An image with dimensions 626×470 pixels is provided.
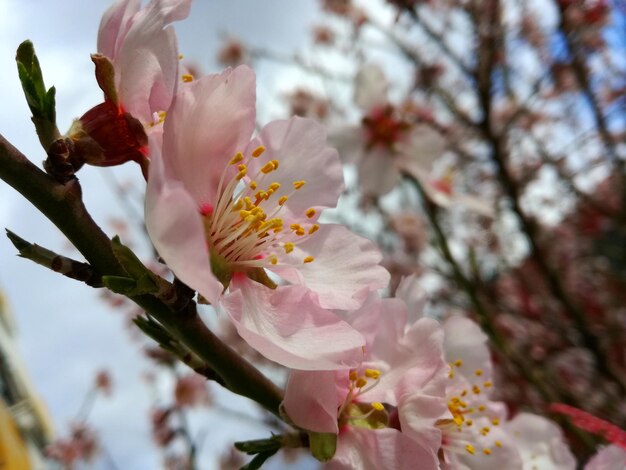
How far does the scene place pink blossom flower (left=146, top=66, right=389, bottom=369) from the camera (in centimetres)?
36

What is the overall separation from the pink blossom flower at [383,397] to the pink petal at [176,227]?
15cm

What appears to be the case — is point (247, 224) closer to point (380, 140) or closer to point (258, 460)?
point (258, 460)

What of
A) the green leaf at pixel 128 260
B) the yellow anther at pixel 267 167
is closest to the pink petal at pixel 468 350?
the yellow anther at pixel 267 167

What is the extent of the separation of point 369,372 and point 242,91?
28 centimetres

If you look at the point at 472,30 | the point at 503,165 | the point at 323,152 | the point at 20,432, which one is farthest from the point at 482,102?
the point at 20,432

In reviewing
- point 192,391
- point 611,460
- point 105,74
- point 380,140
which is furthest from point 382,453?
point 192,391

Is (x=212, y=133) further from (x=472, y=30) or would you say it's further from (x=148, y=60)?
(x=472, y=30)

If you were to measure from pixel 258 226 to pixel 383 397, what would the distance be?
0.20 meters

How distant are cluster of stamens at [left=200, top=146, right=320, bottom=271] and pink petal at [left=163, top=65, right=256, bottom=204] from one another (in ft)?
0.04

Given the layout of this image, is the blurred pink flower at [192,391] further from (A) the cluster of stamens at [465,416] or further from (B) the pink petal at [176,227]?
(B) the pink petal at [176,227]

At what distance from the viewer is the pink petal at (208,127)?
0.43 m

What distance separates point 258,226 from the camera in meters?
0.51

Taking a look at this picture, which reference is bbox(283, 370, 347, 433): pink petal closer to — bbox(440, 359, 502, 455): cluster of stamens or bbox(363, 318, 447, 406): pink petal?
bbox(363, 318, 447, 406): pink petal

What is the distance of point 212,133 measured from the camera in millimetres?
459
